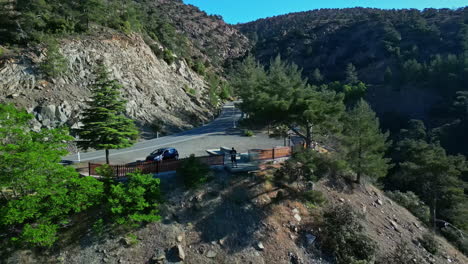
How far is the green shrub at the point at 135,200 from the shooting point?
12.4m

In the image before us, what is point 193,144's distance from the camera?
26391mm

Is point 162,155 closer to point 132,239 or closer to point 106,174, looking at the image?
point 106,174

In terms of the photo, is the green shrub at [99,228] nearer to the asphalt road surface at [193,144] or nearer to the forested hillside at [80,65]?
the asphalt road surface at [193,144]

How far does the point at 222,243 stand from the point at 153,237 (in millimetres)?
3555

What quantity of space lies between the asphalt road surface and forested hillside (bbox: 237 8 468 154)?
42.2 meters

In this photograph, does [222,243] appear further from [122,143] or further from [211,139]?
[211,139]

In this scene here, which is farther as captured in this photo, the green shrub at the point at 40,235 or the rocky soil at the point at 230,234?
the rocky soil at the point at 230,234

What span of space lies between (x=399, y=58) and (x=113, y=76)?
9186cm

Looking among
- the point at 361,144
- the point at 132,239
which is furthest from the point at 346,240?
the point at 132,239

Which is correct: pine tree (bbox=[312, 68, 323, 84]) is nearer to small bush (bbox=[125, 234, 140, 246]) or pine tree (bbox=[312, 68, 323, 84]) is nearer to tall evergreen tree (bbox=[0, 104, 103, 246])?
small bush (bbox=[125, 234, 140, 246])

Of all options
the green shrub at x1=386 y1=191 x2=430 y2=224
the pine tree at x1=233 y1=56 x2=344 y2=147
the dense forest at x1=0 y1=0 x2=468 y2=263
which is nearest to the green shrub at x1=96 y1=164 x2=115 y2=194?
the dense forest at x1=0 y1=0 x2=468 y2=263

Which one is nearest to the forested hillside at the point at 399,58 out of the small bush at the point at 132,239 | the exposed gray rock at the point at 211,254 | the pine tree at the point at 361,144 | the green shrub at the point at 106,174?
the pine tree at the point at 361,144

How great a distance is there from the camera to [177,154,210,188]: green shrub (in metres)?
15.7

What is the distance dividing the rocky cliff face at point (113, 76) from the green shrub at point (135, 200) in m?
16.2
